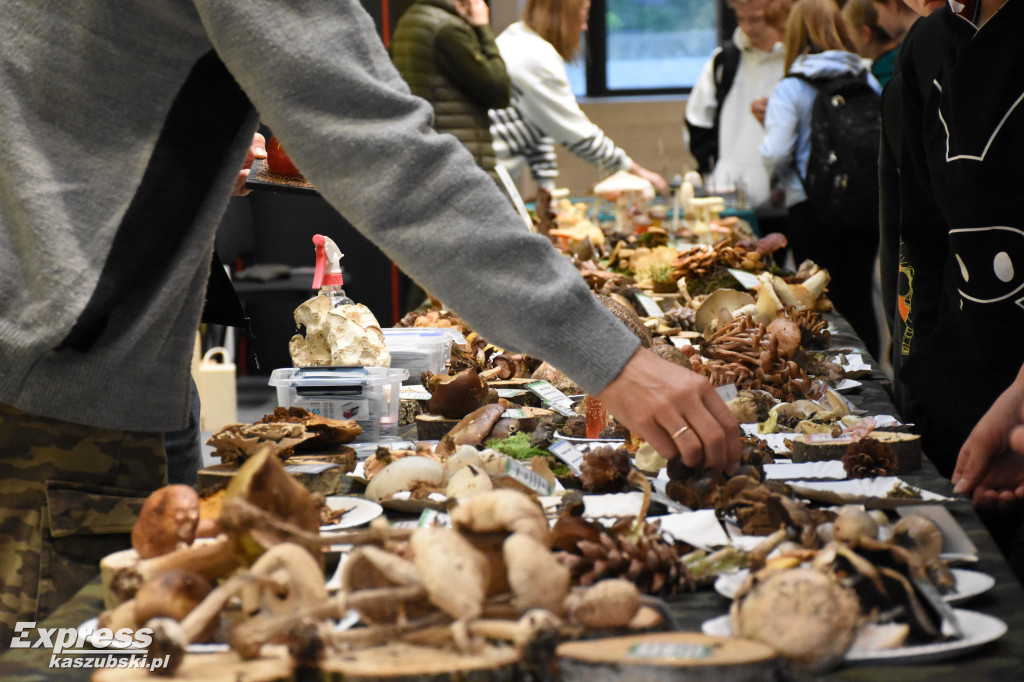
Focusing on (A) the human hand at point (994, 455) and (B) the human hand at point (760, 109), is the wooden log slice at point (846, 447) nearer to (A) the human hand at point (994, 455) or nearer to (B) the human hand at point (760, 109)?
(A) the human hand at point (994, 455)

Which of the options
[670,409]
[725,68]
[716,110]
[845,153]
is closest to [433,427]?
[670,409]

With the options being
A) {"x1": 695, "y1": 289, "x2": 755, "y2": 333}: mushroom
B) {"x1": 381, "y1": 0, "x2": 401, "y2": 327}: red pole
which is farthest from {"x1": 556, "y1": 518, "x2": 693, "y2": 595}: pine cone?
{"x1": 381, "y1": 0, "x2": 401, "y2": 327}: red pole

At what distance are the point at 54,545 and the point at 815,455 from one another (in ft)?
3.48

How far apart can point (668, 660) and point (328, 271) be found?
1.48 meters

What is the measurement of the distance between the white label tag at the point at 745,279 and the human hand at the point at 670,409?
1.88m

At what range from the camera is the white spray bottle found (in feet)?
6.77

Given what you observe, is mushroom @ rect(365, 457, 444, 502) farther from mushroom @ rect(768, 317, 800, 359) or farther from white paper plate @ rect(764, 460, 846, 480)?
mushroom @ rect(768, 317, 800, 359)

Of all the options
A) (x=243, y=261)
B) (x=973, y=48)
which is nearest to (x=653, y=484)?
(x=973, y=48)

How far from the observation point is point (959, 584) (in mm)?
975

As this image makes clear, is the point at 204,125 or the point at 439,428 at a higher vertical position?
the point at 204,125

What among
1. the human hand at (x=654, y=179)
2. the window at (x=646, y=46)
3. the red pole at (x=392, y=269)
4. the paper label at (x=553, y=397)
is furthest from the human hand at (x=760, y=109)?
the paper label at (x=553, y=397)

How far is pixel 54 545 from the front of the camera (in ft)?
4.14

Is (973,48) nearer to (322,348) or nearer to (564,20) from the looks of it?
(322,348)

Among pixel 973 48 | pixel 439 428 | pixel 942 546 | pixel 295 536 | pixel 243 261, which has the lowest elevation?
pixel 243 261
